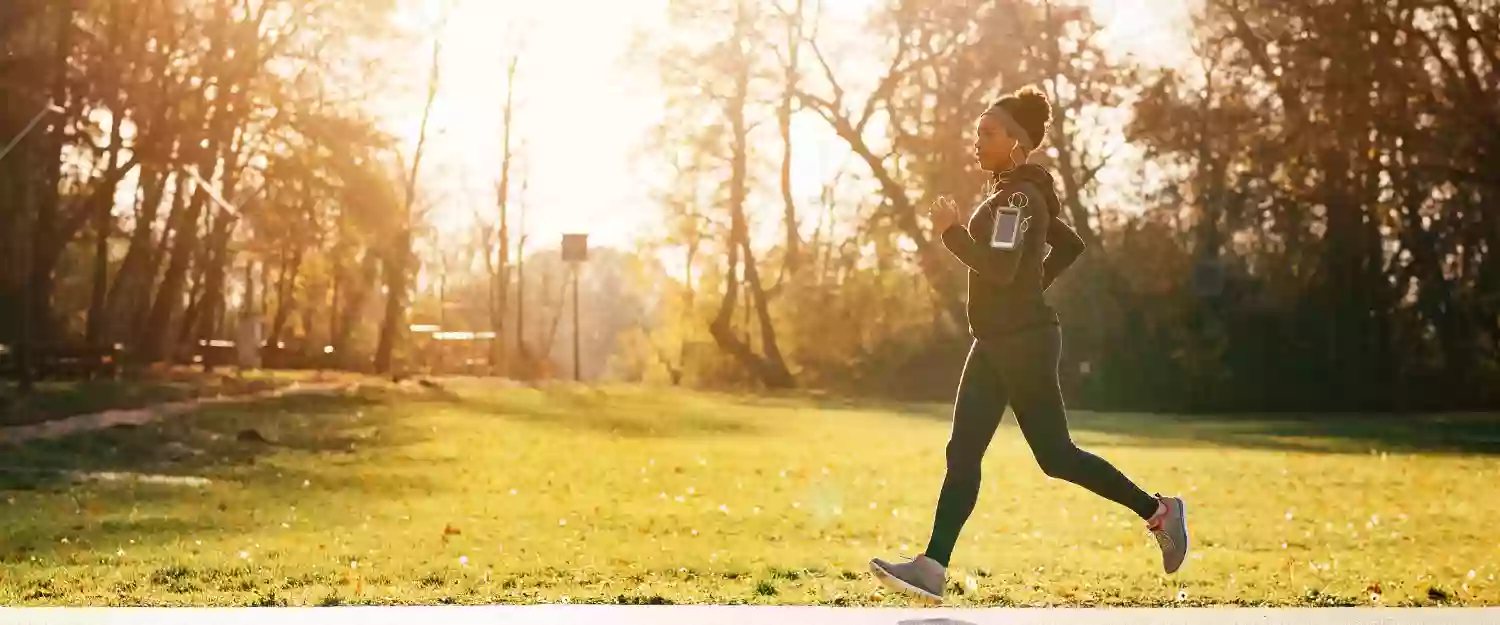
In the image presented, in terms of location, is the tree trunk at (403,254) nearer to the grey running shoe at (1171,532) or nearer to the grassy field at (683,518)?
the grassy field at (683,518)

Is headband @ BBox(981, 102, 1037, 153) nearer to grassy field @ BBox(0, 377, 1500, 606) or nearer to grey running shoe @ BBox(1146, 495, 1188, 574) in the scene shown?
grey running shoe @ BBox(1146, 495, 1188, 574)

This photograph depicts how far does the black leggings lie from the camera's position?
4.70 meters

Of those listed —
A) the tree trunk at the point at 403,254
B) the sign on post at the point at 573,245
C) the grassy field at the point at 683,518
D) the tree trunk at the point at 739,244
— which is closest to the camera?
the grassy field at the point at 683,518

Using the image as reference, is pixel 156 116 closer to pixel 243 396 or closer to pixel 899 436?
pixel 243 396

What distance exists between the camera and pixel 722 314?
3531cm

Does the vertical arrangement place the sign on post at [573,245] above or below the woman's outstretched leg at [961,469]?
above

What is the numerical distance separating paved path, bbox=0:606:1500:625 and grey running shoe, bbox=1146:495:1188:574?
0.71 feet

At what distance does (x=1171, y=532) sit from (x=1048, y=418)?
599 millimetres

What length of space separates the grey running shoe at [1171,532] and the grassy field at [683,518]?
1.94 feet

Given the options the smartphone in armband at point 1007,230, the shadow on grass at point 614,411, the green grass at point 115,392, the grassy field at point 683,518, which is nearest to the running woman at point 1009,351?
the smartphone in armband at point 1007,230

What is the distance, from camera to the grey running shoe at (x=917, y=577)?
4707 mm

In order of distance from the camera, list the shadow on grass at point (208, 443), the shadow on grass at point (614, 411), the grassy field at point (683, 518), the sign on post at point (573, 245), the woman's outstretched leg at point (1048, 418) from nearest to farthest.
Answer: the woman's outstretched leg at point (1048, 418) < the grassy field at point (683, 518) < the shadow on grass at point (208, 443) < the shadow on grass at point (614, 411) < the sign on post at point (573, 245)

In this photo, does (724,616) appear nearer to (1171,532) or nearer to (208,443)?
(1171,532)

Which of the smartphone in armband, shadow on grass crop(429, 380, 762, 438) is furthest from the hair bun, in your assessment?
shadow on grass crop(429, 380, 762, 438)
